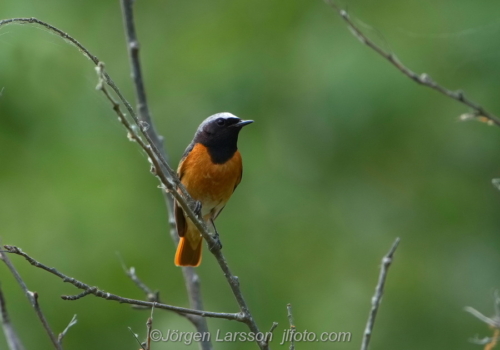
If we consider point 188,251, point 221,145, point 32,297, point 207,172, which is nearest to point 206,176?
point 207,172

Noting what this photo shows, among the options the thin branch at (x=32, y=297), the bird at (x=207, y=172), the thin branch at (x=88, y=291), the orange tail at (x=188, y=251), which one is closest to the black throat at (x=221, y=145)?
the bird at (x=207, y=172)

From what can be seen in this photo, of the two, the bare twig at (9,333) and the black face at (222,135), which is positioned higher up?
the black face at (222,135)

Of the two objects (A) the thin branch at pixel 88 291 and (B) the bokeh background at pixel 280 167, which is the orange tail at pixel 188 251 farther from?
(A) the thin branch at pixel 88 291

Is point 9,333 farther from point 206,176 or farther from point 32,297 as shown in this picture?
point 206,176

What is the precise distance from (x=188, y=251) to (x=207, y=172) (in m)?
0.58

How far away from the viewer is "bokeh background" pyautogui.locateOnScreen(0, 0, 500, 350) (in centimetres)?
608

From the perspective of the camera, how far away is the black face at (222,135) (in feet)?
15.3

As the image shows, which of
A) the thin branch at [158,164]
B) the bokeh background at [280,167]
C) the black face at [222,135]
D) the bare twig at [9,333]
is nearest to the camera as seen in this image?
the bare twig at [9,333]

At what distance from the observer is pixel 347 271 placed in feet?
22.0

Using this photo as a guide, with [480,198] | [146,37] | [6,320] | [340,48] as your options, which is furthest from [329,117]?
[6,320]

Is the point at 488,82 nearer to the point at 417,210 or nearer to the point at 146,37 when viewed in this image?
the point at 417,210

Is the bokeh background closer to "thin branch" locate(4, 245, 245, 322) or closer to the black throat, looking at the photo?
the black throat

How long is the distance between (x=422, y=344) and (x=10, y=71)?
4.74 m

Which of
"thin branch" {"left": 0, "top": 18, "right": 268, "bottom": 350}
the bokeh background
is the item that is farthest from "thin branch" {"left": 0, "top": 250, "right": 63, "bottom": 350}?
the bokeh background
